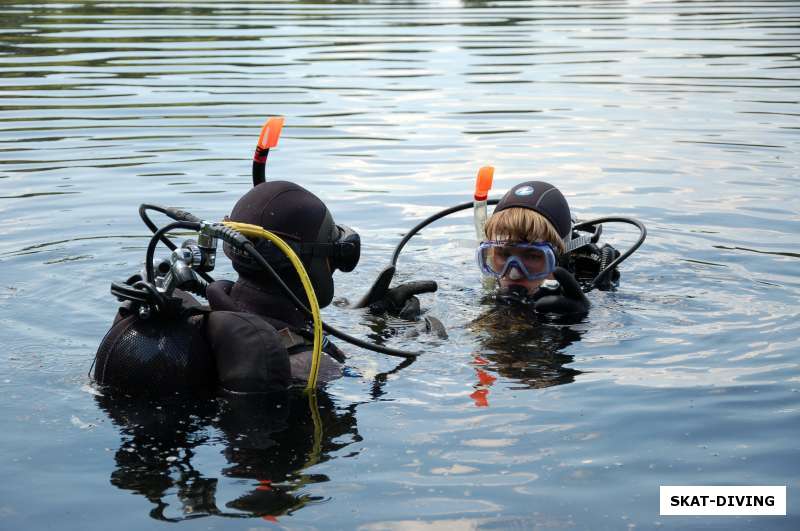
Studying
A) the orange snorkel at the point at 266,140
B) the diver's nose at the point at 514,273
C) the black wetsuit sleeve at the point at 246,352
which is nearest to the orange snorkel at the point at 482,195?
the diver's nose at the point at 514,273

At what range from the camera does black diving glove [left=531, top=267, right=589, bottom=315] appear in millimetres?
5637

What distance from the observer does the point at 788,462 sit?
3.90 metres

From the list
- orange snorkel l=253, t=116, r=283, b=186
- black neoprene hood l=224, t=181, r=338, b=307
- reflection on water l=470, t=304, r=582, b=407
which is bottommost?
reflection on water l=470, t=304, r=582, b=407

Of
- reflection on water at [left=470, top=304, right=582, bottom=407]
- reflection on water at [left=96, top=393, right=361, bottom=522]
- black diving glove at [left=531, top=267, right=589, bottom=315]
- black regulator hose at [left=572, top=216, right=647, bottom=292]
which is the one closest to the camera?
reflection on water at [left=96, top=393, right=361, bottom=522]

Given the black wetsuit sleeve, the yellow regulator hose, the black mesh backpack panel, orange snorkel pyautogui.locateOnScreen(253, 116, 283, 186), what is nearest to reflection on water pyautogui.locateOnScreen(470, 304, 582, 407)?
the yellow regulator hose

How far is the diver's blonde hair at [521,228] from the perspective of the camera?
5.86m

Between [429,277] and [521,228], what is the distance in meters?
1.24

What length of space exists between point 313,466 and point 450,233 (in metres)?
4.59

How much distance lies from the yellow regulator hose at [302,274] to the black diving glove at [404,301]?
1.67m

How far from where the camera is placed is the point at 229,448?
13.0 feet

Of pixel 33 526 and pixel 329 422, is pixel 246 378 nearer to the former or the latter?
pixel 329 422

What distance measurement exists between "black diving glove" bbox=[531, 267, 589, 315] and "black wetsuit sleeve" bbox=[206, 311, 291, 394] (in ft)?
6.27

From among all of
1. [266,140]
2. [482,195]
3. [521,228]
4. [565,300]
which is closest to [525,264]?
[521,228]

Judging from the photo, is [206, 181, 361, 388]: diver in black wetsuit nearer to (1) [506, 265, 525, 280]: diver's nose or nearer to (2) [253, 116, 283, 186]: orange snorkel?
(2) [253, 116, 283, 186]: orange snorkel
